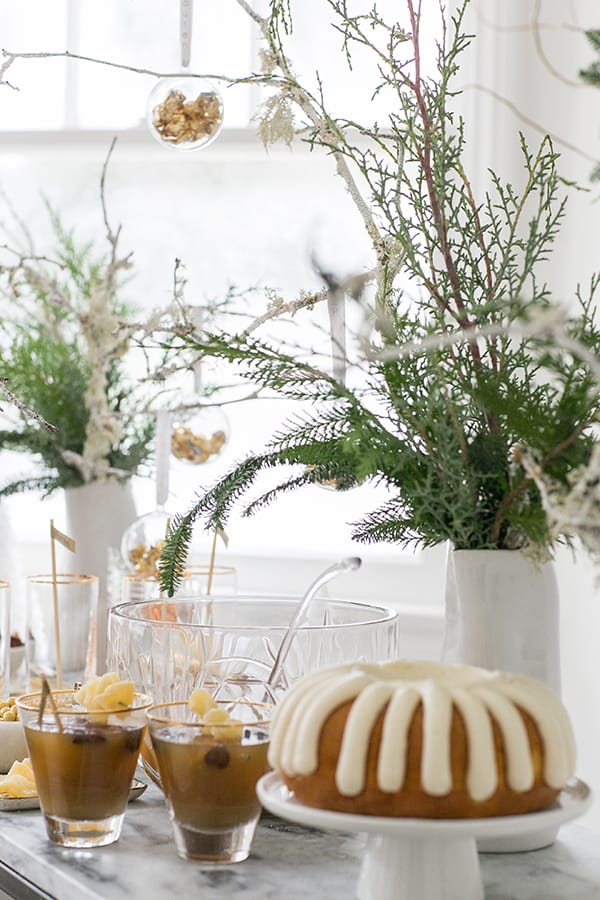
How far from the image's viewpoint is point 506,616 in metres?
0.89

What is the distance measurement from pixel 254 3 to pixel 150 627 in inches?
59.2

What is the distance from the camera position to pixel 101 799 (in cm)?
84

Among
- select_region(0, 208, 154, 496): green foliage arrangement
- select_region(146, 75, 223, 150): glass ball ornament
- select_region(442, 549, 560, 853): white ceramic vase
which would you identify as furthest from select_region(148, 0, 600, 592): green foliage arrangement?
select_region(0, 208, 154, 496): green foliage arrangement

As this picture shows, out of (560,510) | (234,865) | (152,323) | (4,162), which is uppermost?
(4,162)

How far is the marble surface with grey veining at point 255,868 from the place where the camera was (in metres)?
0.78

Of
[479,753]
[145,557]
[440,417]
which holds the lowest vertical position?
[479,753]

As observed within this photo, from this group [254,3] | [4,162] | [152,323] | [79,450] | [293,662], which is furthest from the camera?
[4,162]

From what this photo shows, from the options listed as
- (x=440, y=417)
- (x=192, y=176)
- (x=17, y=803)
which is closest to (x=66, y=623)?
(x=17, y=803)

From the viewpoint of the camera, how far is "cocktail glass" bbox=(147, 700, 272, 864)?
792 mm

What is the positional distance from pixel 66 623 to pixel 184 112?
0.64m

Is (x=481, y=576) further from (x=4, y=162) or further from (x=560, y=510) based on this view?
(x=4, y=162)

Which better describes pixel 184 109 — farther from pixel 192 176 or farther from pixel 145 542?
pixel 192 176

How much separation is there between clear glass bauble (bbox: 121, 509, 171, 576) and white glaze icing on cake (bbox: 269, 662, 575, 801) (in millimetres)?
913

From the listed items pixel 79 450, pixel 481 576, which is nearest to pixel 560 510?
pixel 481 576
